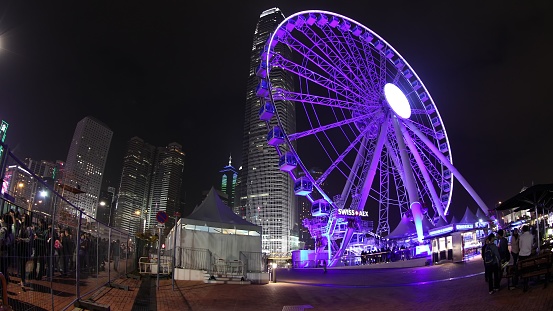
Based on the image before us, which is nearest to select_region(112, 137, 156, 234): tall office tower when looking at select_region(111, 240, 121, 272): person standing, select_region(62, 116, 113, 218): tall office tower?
select_region(62, 116, 113, 218): tall office tower

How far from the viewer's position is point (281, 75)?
7312 centimetres

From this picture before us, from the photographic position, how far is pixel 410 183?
3494 cm

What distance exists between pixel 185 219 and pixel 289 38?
19.0 metres

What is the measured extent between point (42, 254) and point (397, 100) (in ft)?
115

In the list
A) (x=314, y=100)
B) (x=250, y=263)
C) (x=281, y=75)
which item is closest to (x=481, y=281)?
(x=250, y=263)

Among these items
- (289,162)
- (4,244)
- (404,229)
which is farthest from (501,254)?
(404,229)

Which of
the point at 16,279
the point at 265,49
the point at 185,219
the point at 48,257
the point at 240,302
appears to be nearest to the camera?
the point at 16,279

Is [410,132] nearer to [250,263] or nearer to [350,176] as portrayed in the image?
[350,176]

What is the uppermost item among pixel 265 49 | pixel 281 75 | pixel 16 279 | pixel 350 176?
pixel 281 75

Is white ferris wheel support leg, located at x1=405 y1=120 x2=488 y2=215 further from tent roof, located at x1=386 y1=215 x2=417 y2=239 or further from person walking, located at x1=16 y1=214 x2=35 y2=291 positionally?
person walking, located at x1=16 y1=214 x2=35 y2=291

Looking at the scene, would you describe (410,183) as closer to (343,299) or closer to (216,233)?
(216,233)

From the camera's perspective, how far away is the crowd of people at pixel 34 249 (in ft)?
16.8

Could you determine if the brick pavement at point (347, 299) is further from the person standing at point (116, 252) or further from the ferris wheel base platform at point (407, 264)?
the ferris wheel base platform at point (407, 264)

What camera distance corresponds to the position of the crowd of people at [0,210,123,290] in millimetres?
5117
